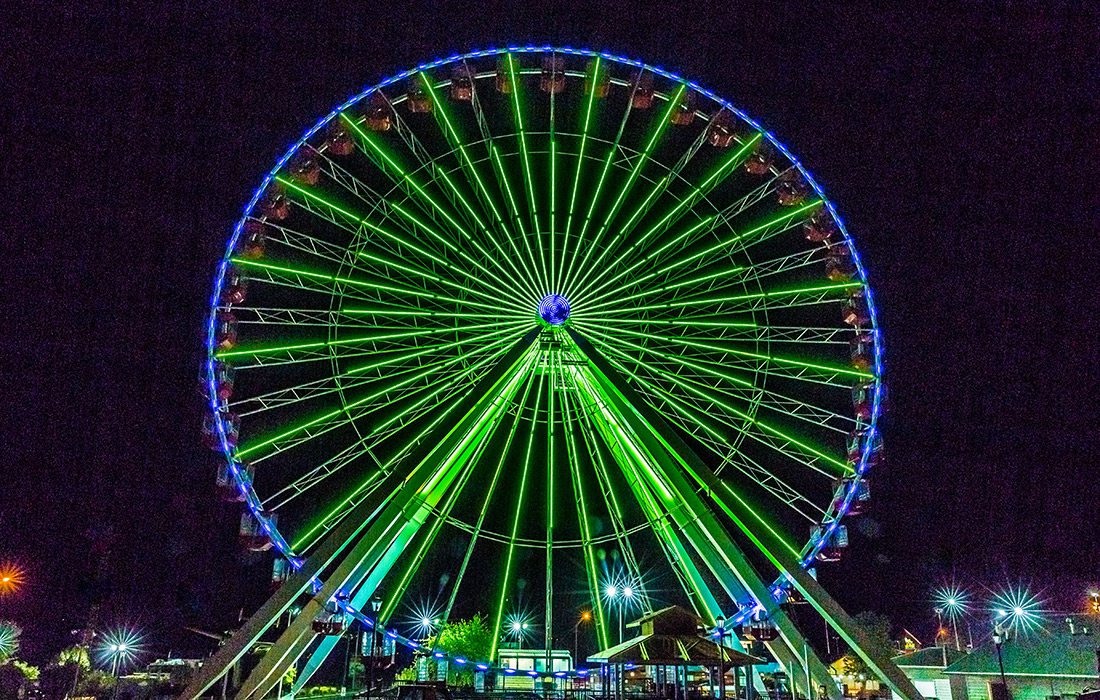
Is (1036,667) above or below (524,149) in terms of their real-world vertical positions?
below

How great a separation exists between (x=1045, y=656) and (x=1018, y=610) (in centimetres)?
1288

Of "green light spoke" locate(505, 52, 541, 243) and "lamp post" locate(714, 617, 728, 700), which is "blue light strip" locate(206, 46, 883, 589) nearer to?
"green light spoke" locate(505, 52, 541, 243)

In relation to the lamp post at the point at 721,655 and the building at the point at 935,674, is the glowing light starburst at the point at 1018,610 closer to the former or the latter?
the building at the point at 935,674

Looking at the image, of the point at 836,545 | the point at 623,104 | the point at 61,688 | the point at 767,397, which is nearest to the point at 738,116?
the point at 623,104

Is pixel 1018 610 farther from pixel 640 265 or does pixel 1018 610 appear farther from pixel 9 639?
pixel 9 639

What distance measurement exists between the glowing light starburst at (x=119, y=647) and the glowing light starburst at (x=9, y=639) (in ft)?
25.1

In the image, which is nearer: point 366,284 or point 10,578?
point 366,284

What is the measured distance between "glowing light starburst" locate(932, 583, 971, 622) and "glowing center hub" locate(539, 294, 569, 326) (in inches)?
1778

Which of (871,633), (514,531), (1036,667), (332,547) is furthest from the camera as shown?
(871,633)

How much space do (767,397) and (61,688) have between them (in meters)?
27.4

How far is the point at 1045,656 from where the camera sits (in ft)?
111

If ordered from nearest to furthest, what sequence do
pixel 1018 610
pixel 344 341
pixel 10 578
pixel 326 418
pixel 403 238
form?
pixel 326 418, pixel 344 341, pixel 403 238, pixel 10 578, pixel 1018 610

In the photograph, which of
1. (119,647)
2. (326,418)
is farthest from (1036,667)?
(119,647)

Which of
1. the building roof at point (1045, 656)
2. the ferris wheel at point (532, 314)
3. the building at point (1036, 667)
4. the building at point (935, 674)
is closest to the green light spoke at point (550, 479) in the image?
the ferris wheel at point (532, 314)
